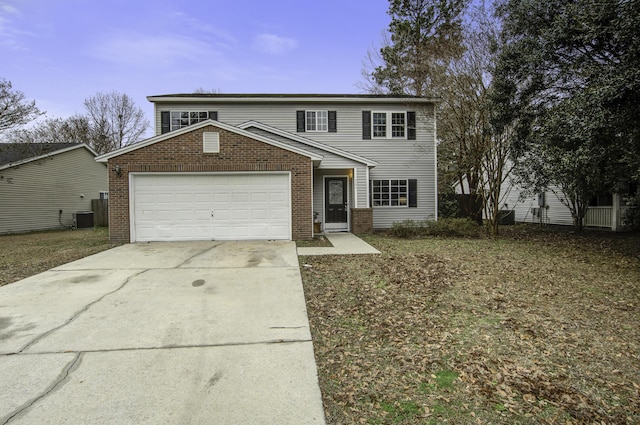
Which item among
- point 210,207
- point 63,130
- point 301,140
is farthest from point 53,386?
point 63,130

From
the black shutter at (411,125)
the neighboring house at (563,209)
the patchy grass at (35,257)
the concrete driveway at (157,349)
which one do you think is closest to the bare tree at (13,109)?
the patchy grass at (35,257)

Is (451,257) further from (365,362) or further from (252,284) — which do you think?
(365,362)

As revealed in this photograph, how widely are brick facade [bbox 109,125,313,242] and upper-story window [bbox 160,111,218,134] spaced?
180 inches

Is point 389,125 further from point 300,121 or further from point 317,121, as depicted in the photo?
point 300,121

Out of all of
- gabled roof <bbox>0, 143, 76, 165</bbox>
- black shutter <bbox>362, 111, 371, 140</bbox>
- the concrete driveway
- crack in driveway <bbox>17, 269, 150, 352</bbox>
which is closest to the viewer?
the concrete driveway

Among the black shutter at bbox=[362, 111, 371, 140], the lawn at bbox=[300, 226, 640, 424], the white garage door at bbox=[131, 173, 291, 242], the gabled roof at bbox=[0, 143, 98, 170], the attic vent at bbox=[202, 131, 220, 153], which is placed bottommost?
the lawn at bbox=[300, 226, 640, 424]

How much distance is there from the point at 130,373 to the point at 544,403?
354 centimetres

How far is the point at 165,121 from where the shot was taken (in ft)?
48.8

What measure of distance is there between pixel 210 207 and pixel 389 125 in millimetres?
8664

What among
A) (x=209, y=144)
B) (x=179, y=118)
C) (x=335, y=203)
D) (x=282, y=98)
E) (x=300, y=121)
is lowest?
(x=335, y=203)

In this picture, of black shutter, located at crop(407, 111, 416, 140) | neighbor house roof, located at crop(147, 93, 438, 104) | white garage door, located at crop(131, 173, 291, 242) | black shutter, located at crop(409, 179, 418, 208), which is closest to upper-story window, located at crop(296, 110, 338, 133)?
neighbor house roof, located at crop(147, 93, 438, 104)

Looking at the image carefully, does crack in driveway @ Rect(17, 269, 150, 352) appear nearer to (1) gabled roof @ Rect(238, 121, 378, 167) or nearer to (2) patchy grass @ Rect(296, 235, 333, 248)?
(2) patchy grass @ Rect(296, 235, 333, 248)

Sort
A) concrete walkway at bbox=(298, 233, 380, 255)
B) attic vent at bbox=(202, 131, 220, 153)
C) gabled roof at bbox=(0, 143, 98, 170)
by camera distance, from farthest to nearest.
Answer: gabled roof at bbox=(0, 143, 98, 170) < attic vent at bbox=(202, 131, 220, 153) < concrete walkway at bbox=(298, 233, 380, 255)

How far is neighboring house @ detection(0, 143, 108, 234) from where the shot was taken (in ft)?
53.9
